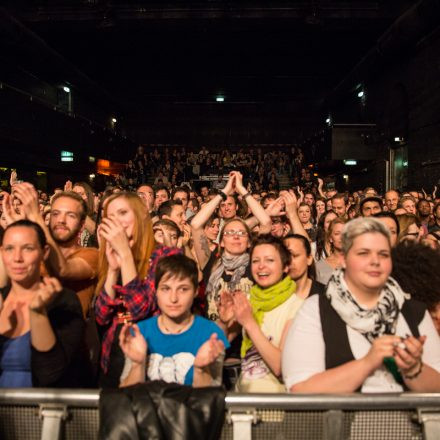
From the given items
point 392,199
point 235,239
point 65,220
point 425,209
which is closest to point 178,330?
point 65,220

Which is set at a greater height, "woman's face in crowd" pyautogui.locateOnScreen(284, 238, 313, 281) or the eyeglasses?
the eyeglasses

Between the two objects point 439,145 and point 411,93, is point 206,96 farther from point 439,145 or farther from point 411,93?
point 439,145

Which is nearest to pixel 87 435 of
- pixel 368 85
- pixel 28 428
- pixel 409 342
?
pixel 28 428

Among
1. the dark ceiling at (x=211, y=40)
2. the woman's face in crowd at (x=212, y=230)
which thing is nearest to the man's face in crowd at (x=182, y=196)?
the woman's face in crowd at (x=212, y=230)

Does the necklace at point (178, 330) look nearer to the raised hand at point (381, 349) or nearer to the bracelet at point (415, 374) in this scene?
the raised hand at point (381, 349)

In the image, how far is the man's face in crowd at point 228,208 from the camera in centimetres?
553

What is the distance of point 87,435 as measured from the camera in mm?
1877

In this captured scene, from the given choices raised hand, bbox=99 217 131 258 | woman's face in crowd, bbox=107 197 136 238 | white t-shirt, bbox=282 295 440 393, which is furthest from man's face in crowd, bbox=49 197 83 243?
white t-shirt, bbox=282 295 440 393

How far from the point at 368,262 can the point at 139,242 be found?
1283mm

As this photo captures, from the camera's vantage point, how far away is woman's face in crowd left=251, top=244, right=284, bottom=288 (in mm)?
2791

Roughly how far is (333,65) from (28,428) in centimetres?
2074

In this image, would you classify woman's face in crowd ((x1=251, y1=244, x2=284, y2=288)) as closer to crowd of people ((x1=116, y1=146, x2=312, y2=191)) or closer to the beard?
the beard

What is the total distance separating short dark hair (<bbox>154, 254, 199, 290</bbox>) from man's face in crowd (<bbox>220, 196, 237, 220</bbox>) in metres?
3.09

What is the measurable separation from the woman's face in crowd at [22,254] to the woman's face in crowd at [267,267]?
1.11 m
